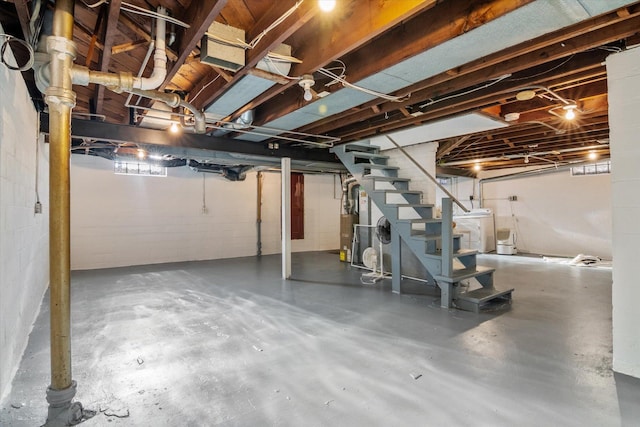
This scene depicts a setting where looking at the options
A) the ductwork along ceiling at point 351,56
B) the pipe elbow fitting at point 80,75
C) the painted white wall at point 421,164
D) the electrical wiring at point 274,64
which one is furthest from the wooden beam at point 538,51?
the pipe elbow fitting at point 80,75

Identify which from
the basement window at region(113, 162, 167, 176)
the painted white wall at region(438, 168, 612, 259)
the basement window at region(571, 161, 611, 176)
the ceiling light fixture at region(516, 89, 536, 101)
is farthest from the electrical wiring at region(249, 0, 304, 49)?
the painted white wall at region(438, 168, 612, 259)

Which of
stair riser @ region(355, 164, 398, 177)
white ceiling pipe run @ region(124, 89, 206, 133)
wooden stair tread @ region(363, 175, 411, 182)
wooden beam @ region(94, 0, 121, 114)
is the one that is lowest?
wooden stair tread @ region(363, 175, 411, 182)

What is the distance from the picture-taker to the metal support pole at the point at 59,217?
1740mm

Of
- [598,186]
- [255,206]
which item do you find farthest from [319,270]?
[598,186]

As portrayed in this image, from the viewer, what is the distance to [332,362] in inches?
97.5

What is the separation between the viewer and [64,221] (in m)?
1.78

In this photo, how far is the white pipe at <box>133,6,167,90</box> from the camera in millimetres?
2068

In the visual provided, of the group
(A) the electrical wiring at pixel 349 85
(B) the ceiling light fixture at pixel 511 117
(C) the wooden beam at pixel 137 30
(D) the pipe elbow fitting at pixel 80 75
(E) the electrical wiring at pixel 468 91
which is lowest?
(D) the pipe elbow fitting at pixel 80 75

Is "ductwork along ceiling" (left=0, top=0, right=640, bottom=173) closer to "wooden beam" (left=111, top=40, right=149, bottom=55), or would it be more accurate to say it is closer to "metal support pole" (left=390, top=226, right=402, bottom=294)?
"wooden beam" (left=111, top=40, right=149, bottom=55)

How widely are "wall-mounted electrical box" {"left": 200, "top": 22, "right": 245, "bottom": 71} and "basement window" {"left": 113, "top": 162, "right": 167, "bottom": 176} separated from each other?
19.1 feet

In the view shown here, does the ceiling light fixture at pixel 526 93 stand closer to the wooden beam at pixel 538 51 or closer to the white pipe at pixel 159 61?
the wooden beam at pixel 538 51

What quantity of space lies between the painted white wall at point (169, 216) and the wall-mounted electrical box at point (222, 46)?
231 inches

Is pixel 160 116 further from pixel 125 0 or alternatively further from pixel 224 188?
pixel 224 188

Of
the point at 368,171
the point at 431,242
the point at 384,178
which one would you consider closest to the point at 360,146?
the point at 368,171
